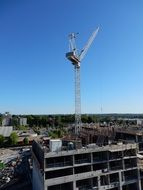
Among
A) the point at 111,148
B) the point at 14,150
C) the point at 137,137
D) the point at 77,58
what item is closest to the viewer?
the point at 111,148

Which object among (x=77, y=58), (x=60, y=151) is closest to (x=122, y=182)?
(x=60, y=151)

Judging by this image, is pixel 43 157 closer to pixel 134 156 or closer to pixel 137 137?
pixel 134 156

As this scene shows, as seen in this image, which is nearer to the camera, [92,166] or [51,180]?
[51,180]

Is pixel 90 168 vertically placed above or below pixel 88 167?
below

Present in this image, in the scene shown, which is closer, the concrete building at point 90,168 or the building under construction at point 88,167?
the concrete building at point 90,168

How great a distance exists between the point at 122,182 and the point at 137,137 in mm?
14851

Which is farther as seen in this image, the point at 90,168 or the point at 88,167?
the point at 88,167

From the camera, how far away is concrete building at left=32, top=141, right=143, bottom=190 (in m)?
37.7

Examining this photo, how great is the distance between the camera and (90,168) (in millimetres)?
40906

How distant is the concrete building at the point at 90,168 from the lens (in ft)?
124

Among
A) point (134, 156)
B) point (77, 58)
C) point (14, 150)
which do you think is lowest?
point (14, 150)

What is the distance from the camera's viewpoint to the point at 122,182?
43.0 meters

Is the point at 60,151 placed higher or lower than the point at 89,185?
higher

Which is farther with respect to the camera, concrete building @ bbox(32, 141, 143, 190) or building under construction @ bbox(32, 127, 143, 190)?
building under construction @ bbox(32, 127, 143, 190)
